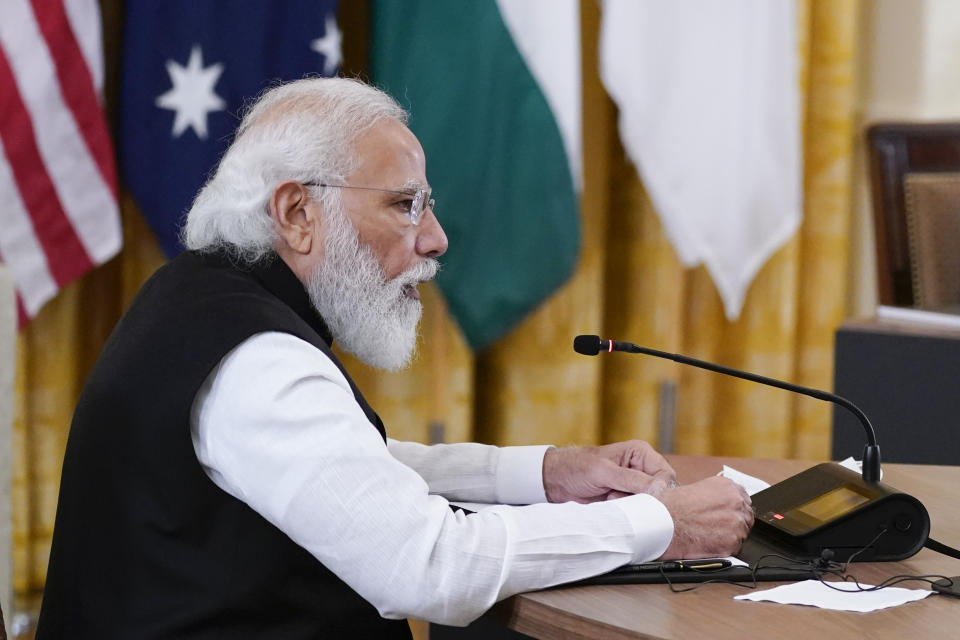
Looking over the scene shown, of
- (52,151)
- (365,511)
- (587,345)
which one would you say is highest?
(52,151)

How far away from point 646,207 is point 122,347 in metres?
2.52

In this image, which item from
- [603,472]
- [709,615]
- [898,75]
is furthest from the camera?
[898,75]

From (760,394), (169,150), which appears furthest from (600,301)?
(169,150)

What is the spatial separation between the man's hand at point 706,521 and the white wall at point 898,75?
278 centimetres

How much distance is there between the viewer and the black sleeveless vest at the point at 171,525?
53.4 inches

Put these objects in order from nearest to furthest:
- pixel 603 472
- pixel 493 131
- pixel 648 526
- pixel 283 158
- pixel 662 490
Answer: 1. pixel 648 526
2. pixel 662 490
3. pixel 283 158
4. pixel 603 472
5. pixel 493 131

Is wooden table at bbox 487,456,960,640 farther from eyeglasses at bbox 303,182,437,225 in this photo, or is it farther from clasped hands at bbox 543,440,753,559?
eyeglasses at bbox 303,182,437,225

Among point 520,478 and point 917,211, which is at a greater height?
point 917,211

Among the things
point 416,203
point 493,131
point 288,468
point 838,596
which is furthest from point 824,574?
point 493,131

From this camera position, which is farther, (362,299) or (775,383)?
(362,299)

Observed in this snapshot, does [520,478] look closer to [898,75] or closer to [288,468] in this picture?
[288,468]

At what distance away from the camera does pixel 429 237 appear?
5.63ft

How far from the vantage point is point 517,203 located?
3402mm

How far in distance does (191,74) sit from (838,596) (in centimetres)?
239
